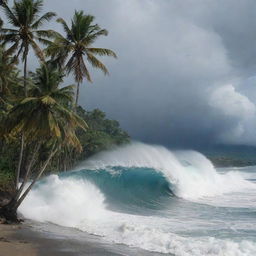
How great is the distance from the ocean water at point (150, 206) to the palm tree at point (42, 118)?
1.89 m

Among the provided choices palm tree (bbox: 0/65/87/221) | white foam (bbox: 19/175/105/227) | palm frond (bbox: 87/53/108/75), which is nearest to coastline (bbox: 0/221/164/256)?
palm tree (bbox: 0/65/87/221)

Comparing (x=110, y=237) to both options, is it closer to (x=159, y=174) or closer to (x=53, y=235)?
(x=53, y=235)

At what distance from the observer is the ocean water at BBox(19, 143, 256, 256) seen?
11.7 m

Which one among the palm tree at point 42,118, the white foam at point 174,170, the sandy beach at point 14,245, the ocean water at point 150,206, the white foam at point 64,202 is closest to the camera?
the sandy beach at point 14,245

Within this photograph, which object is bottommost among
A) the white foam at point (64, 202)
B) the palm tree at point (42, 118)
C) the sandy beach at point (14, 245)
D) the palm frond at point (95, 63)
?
the sandy beach at point (14, 245)

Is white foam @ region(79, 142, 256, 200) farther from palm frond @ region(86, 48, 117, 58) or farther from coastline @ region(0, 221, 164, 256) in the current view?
coastline @ region(0, 221, 164, 256)

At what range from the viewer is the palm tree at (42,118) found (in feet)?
48.0

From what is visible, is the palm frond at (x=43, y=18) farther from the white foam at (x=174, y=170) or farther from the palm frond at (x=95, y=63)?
the white foam at (x=174, y=170)

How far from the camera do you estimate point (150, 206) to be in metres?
20.6

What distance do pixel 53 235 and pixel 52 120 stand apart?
183 inches

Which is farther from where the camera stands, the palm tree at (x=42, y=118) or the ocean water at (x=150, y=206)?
the palm tree at (x=42, y=118)

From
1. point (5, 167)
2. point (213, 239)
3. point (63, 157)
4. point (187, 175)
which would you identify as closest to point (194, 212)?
point (213, 239)

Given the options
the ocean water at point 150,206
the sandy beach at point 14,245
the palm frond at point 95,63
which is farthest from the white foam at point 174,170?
the sandy beach at point 14,245

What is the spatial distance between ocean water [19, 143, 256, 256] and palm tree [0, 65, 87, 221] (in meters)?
1.89
